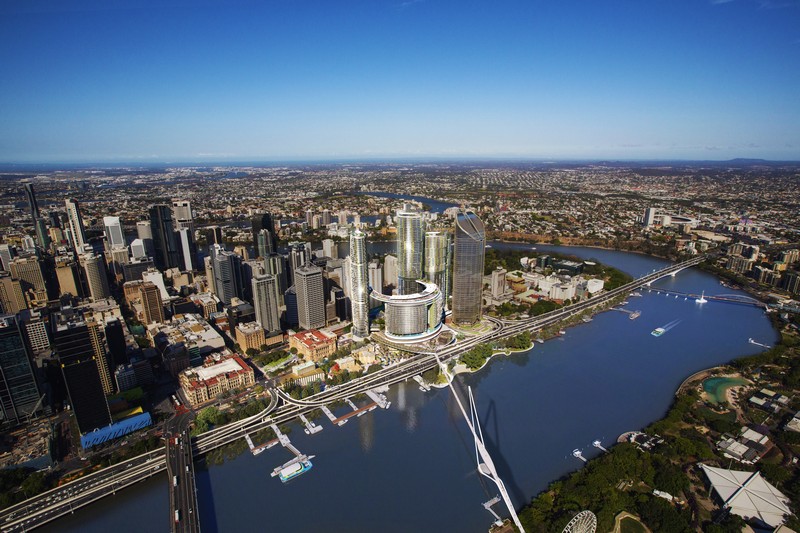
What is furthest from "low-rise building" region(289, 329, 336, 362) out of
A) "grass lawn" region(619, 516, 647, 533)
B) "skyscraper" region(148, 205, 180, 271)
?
"skyscraper" region(148, 205, 180, 271)

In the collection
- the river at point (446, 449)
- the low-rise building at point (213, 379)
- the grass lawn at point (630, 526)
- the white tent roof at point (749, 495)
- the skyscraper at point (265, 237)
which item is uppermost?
the skyscraper at point (265, 237)

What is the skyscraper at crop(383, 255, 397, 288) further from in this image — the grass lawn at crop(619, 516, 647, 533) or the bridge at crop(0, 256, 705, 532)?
the grass lawn at crop(619, 516, 647, 533)

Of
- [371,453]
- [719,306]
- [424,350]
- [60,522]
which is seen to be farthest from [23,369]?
[719,306]

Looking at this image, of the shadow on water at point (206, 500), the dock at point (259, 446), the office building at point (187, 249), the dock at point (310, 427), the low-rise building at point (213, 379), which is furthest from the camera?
the office building at point (187, 249)

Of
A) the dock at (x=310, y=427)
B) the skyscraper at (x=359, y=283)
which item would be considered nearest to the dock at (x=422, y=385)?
the skyscraper at (x=359, y=283)

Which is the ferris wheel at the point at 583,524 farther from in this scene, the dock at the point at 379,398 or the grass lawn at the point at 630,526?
the dock at the point at 379,398

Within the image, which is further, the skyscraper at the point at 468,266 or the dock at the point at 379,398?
the skyscraper at the point at 468,266

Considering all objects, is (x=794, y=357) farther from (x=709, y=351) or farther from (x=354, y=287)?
(x=354, y=287)
